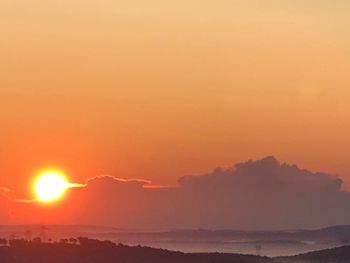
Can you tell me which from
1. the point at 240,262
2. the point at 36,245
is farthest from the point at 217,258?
the point at 36,245

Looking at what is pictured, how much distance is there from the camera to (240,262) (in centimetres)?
19675

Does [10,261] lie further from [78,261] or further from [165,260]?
[165,260]

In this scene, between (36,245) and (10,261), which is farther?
(36,245)

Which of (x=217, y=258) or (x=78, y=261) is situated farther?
(x=217, y=258)

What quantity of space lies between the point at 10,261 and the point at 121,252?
67.4 feet

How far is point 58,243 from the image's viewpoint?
Result: 198125 mm

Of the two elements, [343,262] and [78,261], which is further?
[343,262]

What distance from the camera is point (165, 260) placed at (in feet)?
638

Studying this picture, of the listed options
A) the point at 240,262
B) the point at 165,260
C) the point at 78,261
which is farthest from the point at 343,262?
the point at 78,261

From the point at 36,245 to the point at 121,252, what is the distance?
1476cm

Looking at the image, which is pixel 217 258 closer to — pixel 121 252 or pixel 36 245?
pixel 121 252

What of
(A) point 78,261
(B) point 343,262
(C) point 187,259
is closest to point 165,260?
(C) point 187,259

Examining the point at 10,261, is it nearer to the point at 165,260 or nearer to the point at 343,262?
the point at 165,260

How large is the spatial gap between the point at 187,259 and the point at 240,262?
9.01 metres
